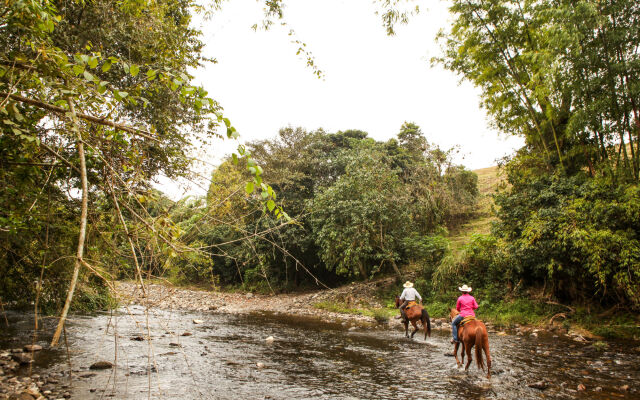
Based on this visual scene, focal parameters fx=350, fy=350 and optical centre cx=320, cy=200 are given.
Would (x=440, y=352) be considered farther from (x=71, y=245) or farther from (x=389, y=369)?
(x=71, y=245)

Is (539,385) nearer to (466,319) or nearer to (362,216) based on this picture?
(466,319)

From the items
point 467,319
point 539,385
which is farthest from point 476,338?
point 539,385

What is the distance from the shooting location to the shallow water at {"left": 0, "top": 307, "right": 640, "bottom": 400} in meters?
6.27

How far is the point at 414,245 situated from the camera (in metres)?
19.3

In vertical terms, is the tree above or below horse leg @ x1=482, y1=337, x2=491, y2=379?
above

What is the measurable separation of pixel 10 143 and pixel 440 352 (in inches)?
403

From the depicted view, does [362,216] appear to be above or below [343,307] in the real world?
above

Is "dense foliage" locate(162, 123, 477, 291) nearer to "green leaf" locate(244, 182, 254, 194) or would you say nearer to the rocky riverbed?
the rocky riverbed

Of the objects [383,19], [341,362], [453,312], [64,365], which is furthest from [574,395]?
[64,365]

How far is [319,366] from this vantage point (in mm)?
8039

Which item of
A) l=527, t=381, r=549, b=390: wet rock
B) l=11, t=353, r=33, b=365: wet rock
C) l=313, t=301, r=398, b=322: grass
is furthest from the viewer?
l=313, t=301, r=398, b=322: grass

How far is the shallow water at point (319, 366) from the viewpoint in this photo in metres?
6.27

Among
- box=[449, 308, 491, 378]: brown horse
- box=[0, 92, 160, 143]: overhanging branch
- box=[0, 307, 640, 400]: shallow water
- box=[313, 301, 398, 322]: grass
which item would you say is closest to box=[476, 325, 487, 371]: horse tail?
box=[449, 308, 491, 378]: brown horse

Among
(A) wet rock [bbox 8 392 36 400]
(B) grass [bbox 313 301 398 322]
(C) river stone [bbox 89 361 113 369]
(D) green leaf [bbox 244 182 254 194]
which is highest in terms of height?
(D) green leaf [bbox 244 182 254 194]
